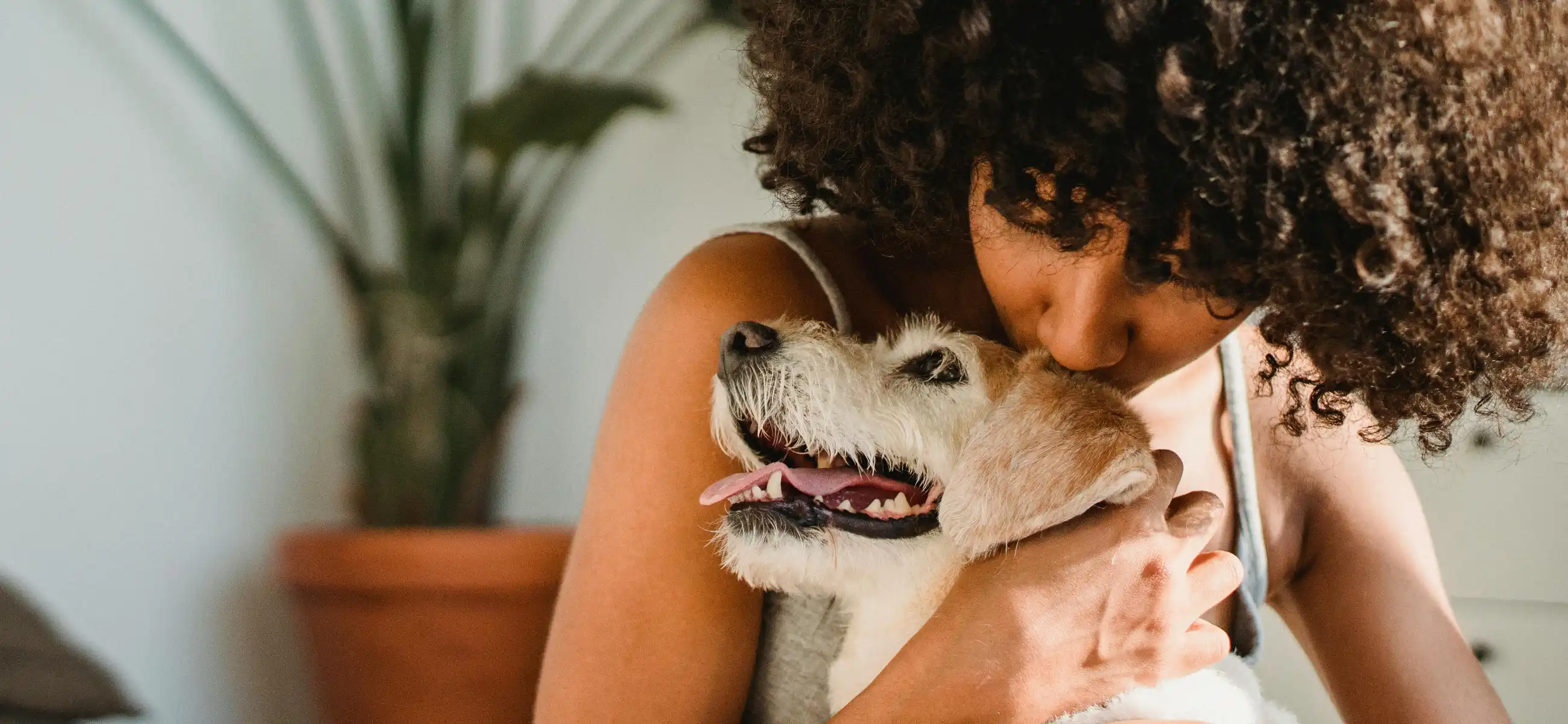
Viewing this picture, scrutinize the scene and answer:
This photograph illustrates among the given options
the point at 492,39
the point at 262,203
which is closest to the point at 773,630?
the point at 262,203

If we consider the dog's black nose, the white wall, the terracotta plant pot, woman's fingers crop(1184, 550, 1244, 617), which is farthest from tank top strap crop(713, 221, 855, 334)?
the white wall

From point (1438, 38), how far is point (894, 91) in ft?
1.07

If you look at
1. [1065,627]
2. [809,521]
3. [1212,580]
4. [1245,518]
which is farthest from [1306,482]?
[809,521]

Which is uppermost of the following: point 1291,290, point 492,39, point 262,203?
point 492,39

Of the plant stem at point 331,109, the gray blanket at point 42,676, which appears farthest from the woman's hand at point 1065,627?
the plant stem at point 331,109

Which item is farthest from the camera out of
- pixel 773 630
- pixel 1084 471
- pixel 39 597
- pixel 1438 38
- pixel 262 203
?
pixel 262 203

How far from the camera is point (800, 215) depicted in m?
0.95

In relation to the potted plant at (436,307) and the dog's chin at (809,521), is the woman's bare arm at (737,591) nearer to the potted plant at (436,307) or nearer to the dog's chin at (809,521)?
the dog's chin at (809,521)

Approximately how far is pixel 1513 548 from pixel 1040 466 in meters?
0.96

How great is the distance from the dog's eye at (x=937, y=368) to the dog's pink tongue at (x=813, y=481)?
89mm

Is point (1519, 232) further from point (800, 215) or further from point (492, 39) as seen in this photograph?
point (492, 39)

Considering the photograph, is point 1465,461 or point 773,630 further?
point 1465,461

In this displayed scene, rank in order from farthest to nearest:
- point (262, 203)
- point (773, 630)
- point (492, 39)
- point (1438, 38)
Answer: point (492, 39)
point (262, 203)
point (773, 630)
point (1438, 38)

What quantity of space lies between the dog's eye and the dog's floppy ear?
0.07 meters
